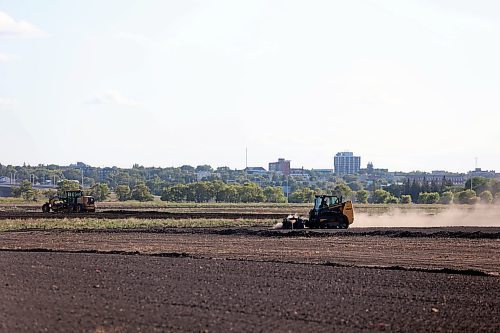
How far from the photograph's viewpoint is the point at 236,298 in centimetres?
2111

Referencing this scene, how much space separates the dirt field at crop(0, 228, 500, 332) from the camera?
59.0ft

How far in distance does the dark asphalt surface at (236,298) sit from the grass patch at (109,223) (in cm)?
2764

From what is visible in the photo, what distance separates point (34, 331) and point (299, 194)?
6875 inches

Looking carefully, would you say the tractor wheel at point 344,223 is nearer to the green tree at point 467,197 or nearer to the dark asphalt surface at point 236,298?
the dark asphalt surface at point 236,298

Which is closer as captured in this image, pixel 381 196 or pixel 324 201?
pixel 324 201

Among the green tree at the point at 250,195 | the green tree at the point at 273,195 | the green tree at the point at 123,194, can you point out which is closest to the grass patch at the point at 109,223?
the green tree at the point at 250,195

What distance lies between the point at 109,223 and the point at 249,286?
39.6 metres

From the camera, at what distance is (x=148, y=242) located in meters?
42.6

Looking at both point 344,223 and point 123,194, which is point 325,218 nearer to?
point 344,223

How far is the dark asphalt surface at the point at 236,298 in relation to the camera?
1767 centimetres

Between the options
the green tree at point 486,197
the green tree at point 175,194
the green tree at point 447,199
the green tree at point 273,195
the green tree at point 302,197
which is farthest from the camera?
the green tree at point 302,197

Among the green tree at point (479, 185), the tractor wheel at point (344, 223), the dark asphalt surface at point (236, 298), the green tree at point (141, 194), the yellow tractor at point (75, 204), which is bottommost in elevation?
the dark asphalt surface at point (236, 298)

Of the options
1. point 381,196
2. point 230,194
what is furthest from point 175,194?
point 381,196

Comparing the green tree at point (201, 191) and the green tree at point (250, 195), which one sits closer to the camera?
the green tree at point (250, 195)
